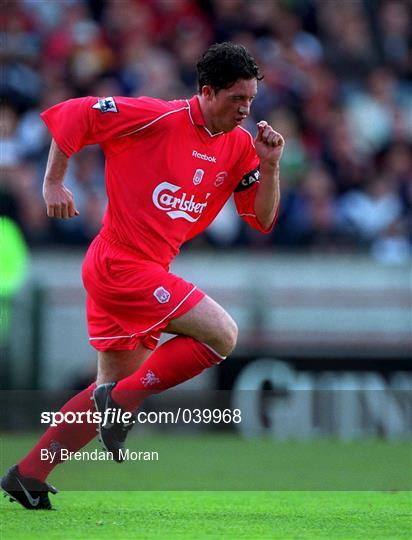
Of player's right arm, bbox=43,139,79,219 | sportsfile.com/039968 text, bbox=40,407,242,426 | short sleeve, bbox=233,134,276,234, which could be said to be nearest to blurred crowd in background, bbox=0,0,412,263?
sportsfile.com/039968 text, bbox=40,407,242,426

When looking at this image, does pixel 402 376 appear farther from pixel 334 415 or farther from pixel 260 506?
pixel 260 506

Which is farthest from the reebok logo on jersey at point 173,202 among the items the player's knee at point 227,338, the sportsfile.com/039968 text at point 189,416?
the sportsfile.com/039968 text at point 189,416

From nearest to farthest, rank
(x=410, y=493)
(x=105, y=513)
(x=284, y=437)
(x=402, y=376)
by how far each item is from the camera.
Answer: (x=105, y=513) → (x=410, y=493) → (x=284, y=437) → (x=402, y=376)

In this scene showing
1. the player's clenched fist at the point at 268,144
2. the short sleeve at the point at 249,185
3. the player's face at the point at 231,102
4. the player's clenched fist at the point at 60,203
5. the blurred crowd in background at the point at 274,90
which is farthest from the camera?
the blurred crowd in background at the point at 274,90

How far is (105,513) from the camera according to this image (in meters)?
6.09

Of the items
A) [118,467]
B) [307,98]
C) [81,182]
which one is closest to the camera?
[118,467]

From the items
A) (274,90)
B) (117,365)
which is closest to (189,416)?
(117,365)

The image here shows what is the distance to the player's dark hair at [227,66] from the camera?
6.01 metres

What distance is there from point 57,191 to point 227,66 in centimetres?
99

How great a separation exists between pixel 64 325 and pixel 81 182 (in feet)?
4.95

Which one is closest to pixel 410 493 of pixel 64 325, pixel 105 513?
pixel 105 513

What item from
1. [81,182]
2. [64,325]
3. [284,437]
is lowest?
[284,437]

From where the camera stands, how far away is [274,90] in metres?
14.0

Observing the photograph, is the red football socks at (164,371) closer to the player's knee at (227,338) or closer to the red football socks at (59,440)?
the player's knee at (227,338)
